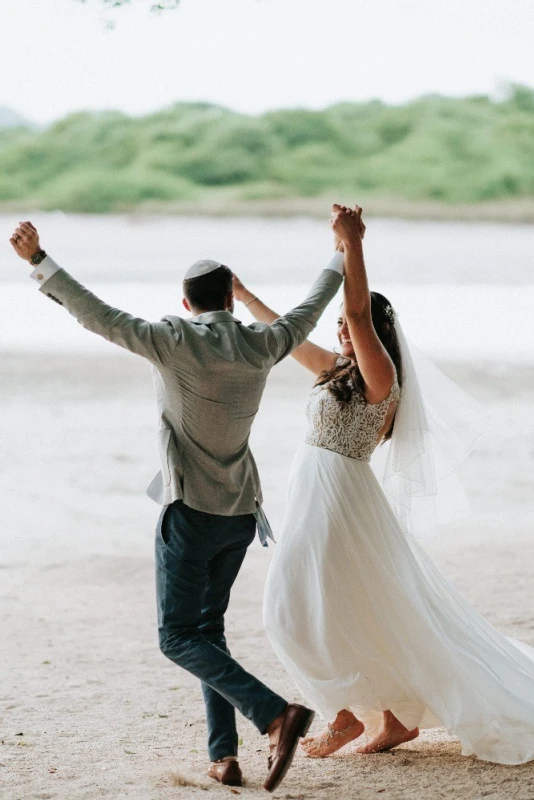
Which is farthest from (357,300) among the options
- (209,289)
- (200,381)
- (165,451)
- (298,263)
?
(298,263)

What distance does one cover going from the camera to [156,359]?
2572 mm

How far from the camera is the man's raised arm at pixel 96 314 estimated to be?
252 cm

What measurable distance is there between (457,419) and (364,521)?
572mm

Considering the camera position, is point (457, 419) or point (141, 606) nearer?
point (457, 419)

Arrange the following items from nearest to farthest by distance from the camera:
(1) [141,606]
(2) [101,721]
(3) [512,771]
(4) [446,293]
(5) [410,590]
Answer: (3) [512,771], (5) [410,590], (2) [101,721], (1) [141,606], (4) [446,293]

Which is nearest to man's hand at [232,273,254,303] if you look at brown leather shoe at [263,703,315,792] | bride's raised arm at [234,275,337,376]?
bride's raised arm at [234,275,337,376]

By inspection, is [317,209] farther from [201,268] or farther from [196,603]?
[196,603]

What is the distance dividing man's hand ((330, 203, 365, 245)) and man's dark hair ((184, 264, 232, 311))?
0.40m

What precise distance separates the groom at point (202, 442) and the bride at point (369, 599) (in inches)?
10.3

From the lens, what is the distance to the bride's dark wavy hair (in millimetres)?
3070

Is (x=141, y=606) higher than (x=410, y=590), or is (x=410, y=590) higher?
(x=410, y=590)

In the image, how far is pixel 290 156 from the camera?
20172 mm

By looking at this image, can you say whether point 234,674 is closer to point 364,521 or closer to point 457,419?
point 364,521

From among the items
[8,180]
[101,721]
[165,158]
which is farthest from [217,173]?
[101,721]
